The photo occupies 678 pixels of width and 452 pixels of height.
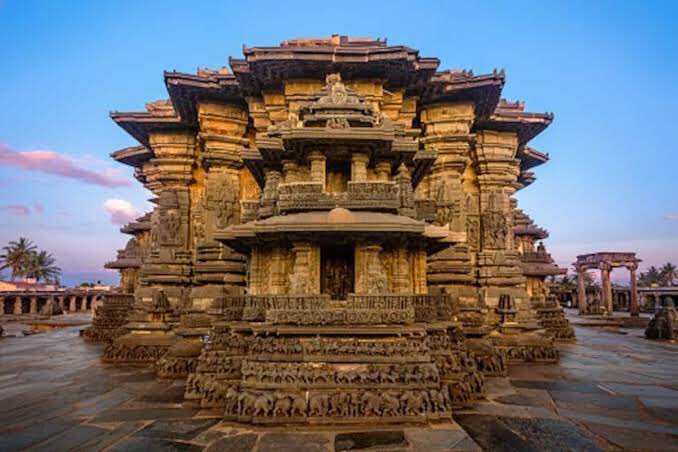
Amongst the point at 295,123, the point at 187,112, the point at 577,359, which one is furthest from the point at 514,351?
the point at 187,112

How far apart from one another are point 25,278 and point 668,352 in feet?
271

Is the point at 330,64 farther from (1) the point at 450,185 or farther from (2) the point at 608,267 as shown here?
(2) the point at 608,267

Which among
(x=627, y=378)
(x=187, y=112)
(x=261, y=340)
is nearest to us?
(x=261, y=340)

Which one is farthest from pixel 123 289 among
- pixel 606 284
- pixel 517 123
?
pixel 606 284

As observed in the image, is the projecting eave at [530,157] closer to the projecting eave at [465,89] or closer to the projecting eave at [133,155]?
the projecting eave at [465,89]

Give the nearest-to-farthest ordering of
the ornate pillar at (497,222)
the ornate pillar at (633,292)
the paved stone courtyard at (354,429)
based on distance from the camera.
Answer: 1. the paved stone courtyard at (354,429)
2. the ornate pillar at (497,222)
3. the ornate pillar at (633,292)

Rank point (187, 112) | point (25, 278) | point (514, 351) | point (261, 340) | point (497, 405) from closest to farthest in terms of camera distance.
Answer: point (261, 340)
point (497, 405)
point (514, 351)
point (187, 112)
point (25, 278)

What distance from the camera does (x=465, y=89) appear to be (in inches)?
455

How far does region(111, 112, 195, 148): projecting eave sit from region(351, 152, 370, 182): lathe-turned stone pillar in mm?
8263

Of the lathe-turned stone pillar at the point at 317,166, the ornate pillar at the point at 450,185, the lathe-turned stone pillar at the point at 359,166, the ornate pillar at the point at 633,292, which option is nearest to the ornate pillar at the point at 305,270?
the lathe-turned stone pillar at the point at 317,166

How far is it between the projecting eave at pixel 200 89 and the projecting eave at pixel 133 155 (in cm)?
475

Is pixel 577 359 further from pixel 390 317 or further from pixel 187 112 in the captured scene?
pixel 187 112

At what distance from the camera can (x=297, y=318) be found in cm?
651

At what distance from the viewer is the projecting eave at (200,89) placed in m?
11.4
